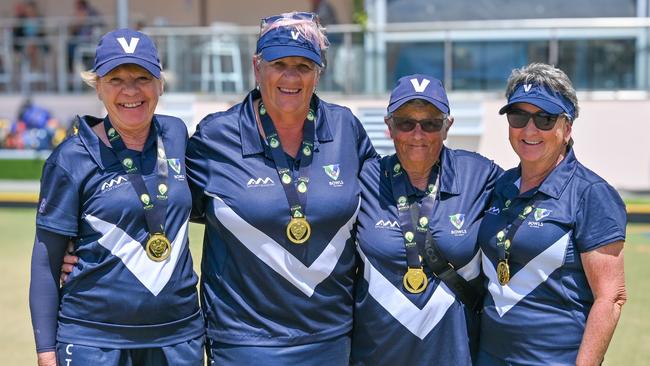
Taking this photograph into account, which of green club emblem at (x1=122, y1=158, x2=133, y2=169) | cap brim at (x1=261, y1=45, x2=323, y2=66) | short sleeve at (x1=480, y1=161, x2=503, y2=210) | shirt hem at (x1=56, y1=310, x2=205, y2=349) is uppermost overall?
cap brim at (x1=261, y1=45, x2=323, y2=66)

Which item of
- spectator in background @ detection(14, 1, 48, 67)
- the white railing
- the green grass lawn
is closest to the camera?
the green grass lawn

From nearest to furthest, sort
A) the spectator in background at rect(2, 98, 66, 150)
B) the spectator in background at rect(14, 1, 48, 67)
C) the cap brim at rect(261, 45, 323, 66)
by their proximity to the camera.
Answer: the cap brim at rect(261, 45, 323, 66), the spectator in background at rect(2, 98, 66, 150), the spectator in background at rect(14, 1, 48, 67)

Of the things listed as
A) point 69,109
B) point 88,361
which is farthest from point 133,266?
point 69,109

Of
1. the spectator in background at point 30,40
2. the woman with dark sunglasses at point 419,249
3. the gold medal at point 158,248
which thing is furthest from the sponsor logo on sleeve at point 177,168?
the spectator in background at point 30,40

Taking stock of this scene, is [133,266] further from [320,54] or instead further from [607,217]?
[607,217]

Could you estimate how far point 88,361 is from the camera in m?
3.13

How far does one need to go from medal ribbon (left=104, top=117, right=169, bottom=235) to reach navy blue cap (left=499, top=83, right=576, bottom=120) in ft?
4.47

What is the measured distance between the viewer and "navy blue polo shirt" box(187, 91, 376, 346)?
A: 132 inches

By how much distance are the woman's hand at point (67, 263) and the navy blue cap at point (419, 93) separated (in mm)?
1356

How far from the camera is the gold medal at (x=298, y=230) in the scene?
131 inches

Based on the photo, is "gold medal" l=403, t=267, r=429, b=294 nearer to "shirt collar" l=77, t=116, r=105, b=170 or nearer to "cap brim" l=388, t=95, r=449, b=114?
"cap brim" l=388, t=95, r=449, b=114

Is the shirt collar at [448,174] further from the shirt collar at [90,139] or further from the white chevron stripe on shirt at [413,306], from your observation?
the shirt collar at [90,139]

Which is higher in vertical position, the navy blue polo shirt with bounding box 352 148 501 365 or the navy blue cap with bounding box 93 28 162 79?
the navy blue cap with bounding box 93 28 162 79

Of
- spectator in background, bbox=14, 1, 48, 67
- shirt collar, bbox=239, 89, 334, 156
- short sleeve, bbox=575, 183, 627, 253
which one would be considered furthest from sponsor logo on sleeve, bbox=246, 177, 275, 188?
spectator in background, bbox=14, 1, 48, 67
